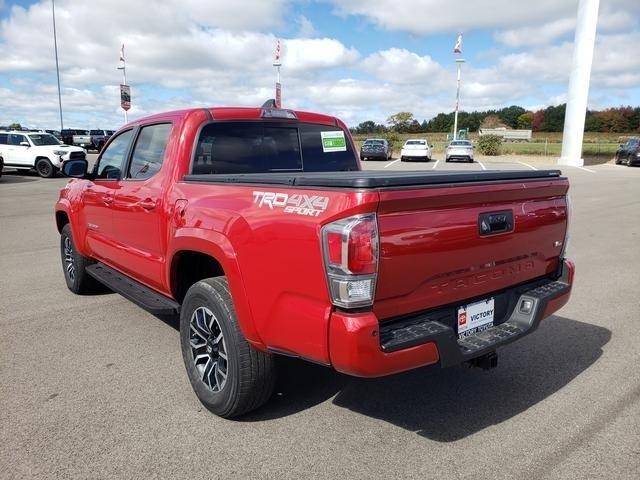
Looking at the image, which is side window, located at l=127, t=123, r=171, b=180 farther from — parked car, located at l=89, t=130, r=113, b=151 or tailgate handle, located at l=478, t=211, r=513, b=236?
parked car, located at l=89, t=130, r=113, b=151

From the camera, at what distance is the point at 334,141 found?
457cm

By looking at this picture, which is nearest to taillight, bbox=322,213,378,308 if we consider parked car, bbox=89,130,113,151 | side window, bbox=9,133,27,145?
side window, bbox=9,133,27,145

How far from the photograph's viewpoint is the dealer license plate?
2811 mm

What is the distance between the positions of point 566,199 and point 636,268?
4330 mm

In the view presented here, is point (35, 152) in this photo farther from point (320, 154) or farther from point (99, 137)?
point (99, 137)

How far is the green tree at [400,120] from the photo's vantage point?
303ft

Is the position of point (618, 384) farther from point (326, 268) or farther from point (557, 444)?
point (326, 268)

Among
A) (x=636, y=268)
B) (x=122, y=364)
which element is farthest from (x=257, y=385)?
(x=636, y=268)

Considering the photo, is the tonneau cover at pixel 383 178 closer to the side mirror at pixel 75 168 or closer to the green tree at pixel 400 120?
the side mirror at pixel 75 168

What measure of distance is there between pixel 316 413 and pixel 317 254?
1287mm

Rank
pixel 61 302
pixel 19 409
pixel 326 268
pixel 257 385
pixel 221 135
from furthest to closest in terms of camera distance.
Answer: pixel 61 302, pixel 221 135, pixel 19 409, pixel 257 385, pixel 326 268

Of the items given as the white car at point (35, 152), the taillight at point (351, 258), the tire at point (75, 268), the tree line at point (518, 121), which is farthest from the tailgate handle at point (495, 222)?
the tree line at point (518, 121)

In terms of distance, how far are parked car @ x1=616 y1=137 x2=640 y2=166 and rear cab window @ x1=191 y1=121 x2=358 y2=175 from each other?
31.4 metres

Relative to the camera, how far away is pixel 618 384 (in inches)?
139
